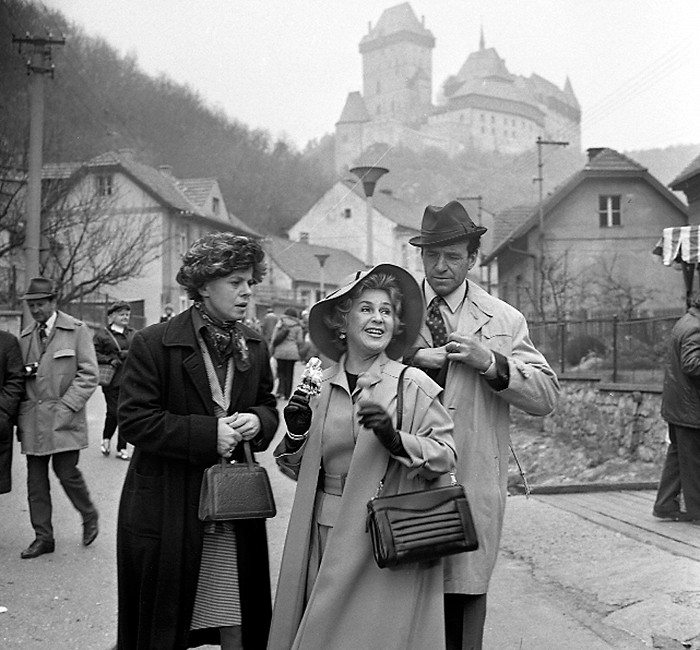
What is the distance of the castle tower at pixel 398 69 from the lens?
104 m

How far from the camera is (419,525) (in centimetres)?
290

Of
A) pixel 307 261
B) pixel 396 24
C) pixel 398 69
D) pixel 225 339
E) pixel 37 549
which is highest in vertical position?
pixel 396 24

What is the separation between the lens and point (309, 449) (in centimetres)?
318

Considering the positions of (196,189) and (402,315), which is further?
(196,189)

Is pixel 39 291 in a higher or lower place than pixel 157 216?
lower

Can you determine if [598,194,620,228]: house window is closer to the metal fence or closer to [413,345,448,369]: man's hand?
the metal fence

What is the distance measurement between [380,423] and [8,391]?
Answer: 4.07 metres

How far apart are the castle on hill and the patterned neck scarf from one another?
96.5 metres

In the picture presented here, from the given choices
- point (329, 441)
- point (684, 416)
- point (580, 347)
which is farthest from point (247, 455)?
point (580, 347)

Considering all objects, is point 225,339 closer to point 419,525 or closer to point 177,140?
point 419,525

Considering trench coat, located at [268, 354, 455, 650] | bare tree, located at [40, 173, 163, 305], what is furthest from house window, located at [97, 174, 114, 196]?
trench coat, located at [268, 354, 455, 650]

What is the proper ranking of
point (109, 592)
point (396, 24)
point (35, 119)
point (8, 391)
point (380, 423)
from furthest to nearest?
point (396, 24), point (35, 119), point (8, 391), point (109, 592), point (380, 423)

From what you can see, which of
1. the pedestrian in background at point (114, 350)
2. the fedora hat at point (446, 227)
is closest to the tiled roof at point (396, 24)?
the pedestrian in background at point (114, 350)

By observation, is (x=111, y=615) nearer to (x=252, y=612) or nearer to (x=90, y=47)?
(x=252, y=612)
